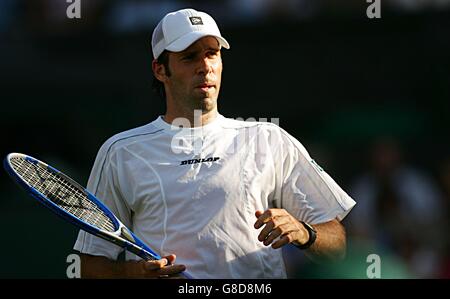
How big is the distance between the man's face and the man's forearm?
2.25 feet

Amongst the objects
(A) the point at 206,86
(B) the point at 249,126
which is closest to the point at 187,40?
(A) the point at 206,86

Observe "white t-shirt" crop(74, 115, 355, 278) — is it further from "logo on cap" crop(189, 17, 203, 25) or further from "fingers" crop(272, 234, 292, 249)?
"logo on cap" crop(189, 17, 203, 25)

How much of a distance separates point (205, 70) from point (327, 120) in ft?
16.0

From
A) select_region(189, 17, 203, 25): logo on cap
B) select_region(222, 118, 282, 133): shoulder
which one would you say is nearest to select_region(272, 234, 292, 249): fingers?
select_region(222, 118, 282, 133): shoulder

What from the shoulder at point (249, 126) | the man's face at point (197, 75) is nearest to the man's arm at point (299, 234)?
the shoulder at point (249, 126)

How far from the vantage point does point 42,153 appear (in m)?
8.44

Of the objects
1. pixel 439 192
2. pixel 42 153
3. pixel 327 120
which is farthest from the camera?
pixel 327 120

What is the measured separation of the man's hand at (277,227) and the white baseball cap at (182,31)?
2.65ft

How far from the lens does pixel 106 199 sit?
13.9 feet

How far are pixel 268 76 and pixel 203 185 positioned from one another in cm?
504

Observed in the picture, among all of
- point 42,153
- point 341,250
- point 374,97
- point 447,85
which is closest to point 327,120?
point 374,97

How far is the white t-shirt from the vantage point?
4078mm

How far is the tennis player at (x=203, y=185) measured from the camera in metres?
4.08
